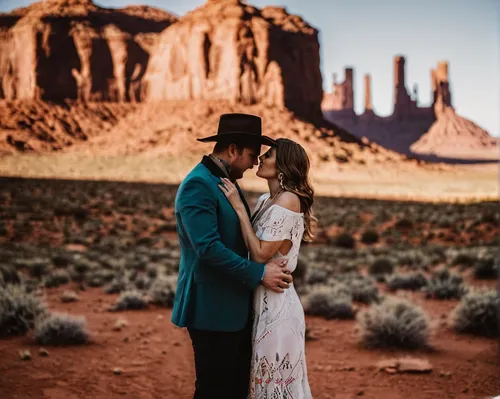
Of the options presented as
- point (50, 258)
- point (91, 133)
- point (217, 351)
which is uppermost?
point (91, 133)

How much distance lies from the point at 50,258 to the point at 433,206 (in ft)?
82.1

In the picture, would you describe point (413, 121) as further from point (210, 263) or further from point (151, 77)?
point (210, 263)

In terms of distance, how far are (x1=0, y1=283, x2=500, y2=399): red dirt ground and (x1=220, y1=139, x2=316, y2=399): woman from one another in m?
2.72

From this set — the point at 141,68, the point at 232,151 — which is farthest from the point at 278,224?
the point at 141,68

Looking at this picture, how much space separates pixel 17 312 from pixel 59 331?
3.38 ft

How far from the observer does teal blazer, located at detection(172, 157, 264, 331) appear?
3115 millimetres

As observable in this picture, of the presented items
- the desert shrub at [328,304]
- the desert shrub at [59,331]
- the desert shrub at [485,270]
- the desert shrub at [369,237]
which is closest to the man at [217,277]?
the desert shrub at [59,331]


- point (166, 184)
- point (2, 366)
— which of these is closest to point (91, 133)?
point (166, 184)

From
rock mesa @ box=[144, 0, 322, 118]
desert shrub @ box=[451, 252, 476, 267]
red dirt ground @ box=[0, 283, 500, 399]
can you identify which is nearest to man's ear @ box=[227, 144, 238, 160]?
red dirt ground @ box=[0, 283, 500, 399]

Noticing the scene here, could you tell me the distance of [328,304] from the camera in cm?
946

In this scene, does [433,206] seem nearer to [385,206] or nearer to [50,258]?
[385,206]

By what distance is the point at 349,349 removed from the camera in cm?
758

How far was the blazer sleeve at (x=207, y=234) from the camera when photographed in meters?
3.09

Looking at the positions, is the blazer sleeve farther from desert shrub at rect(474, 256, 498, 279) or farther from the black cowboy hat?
desert shrub at rect(474, 256, 498, 279)
